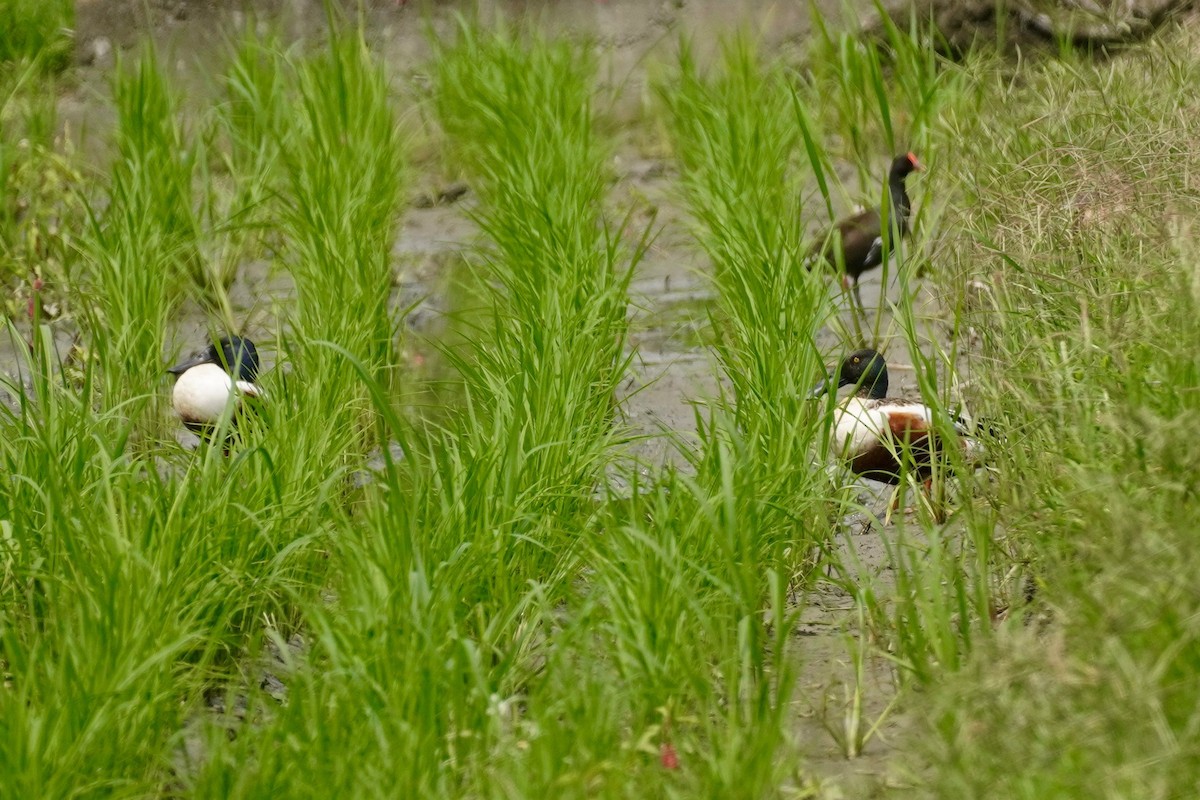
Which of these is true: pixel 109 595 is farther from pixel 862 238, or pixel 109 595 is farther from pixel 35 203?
pixel 35 203

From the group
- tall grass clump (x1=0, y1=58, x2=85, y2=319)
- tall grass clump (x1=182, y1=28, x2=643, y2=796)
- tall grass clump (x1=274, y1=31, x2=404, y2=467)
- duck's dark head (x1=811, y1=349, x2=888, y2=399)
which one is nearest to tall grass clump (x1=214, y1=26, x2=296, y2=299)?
tall grass clump (x1=274, y1=31, x2=404, y2=467)

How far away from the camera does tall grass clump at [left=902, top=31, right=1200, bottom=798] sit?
169cm

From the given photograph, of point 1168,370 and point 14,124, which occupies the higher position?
point 14,124

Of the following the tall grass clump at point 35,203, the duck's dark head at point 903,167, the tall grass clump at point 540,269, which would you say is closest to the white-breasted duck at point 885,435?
the tall grass clump at point 540,269

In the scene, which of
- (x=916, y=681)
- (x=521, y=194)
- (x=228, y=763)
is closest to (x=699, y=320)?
(x=521, y=194)

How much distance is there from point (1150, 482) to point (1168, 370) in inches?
10.6

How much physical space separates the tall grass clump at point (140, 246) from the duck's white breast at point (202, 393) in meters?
0.09

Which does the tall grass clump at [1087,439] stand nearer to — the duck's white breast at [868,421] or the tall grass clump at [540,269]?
the duck's white breast at [868,421]

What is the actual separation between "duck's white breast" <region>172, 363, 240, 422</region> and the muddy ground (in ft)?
0.95

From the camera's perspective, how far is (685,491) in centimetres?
246

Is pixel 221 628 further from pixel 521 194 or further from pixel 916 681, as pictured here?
pixel 521 194

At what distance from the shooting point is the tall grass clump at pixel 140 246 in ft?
11.5

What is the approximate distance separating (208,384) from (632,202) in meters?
2.25

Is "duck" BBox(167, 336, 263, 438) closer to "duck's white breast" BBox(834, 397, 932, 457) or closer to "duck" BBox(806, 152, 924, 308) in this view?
"duck's white breast" BBox(834, 397, 932, 457)
